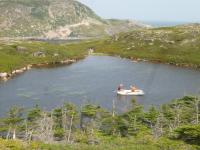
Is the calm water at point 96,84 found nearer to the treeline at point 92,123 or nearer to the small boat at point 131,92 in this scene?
the small boat at point 131,92

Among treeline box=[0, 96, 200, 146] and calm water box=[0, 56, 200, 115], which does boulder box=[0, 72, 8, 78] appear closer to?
calm water box=[0, 56, 200, 115]

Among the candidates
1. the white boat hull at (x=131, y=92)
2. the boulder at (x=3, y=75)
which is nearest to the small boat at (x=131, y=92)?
the white boat hull at (x=131, y=92)

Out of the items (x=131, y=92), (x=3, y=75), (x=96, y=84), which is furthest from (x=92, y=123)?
(x=3, y=75)

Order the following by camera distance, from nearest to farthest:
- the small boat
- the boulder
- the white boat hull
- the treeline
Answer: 1. the treeline
2. the white boat hull
3. the small boat
4. the boulder

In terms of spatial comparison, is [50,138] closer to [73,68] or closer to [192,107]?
[192,107]

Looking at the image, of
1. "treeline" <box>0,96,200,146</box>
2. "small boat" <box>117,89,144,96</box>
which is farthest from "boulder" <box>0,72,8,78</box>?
"treeline" <box>0,96,200,146</box>

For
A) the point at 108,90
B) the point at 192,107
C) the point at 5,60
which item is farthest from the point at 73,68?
the point at 192,107
